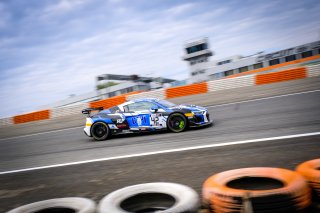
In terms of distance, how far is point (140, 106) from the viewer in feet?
27.1

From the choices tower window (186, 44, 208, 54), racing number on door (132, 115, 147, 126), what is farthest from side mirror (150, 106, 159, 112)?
tower window (186, 44, 208, 54)

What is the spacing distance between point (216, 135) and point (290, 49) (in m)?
54.4

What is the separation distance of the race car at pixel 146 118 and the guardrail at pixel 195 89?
342 inches

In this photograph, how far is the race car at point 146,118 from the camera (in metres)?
7.80

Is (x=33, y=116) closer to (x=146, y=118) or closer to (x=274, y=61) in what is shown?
(x=146, y=118)

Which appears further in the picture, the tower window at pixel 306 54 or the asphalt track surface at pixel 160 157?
the tower window at pixel 306 54

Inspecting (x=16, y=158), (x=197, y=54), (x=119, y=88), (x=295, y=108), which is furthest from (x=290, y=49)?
(x=16, y=158)

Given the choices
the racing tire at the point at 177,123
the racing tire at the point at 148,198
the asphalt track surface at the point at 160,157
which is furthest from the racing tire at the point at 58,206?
the racing tire at the point at 177,123


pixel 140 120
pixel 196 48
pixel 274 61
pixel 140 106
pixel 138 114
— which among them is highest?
pixel 196 48

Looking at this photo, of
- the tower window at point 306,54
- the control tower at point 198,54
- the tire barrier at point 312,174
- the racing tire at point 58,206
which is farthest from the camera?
the control tower at point 198,54

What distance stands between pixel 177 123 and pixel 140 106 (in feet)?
4.18

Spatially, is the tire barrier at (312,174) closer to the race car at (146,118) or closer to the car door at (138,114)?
the race car at (146,118)

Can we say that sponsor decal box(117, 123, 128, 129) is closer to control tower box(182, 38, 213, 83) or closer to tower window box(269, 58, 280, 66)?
tower window box(269, 58, 280, 66)

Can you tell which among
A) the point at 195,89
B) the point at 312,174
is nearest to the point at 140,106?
the point at 312,174
